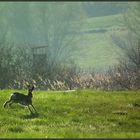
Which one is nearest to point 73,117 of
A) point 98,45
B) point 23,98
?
point 23,98

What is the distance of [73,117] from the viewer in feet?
60.1

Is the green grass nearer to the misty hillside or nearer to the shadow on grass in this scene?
the shadow on grass

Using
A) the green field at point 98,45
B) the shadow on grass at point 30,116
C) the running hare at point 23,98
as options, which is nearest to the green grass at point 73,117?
the shadow on grass at point 30,116

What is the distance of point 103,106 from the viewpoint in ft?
66.9

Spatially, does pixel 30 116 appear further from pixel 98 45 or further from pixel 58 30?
pixel 58 30

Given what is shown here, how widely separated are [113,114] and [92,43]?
9787 centimetres

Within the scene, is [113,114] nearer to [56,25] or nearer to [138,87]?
[138,87]

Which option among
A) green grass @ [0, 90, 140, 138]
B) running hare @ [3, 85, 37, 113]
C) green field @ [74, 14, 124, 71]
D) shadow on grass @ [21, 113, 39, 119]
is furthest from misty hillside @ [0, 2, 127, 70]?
shadow on grass @ [21, 113, 39, 119]

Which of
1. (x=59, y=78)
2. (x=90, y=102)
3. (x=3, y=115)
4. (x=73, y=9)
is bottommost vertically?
(x=73, y=9)

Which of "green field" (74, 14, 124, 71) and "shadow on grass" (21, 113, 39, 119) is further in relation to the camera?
"green field" (74, 14, 124, 71)

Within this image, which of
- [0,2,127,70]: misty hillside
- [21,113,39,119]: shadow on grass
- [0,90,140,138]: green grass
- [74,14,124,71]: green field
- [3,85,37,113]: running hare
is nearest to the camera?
[0,90,140,138]: green grass

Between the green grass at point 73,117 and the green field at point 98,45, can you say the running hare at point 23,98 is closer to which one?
the green grass at point 73,117

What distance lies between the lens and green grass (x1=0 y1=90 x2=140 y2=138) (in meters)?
15.6

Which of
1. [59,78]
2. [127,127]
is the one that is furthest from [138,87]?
[127,127]
